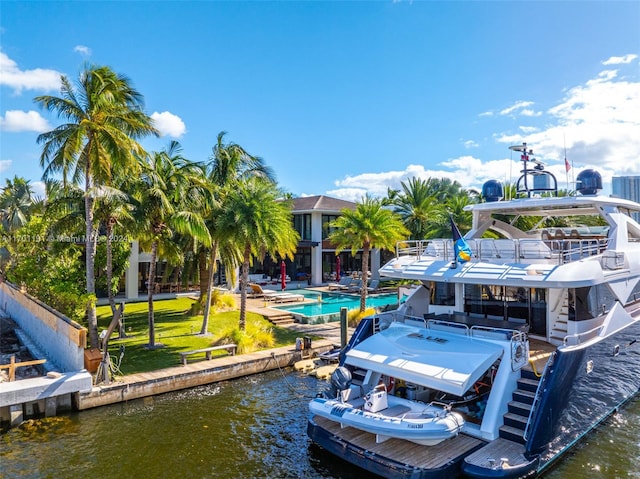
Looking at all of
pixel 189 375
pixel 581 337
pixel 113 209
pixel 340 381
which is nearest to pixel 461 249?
pixel 581 337

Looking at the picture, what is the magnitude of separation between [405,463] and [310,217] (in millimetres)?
30602

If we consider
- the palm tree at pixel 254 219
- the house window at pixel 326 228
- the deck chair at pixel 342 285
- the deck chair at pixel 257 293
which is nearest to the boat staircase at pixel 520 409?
the palm tree at pixel 254 219

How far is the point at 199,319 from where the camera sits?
904 inches

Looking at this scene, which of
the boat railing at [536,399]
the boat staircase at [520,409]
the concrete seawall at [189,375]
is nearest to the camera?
the boat railing at [536,399]

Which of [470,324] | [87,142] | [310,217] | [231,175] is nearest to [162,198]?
[87,142]

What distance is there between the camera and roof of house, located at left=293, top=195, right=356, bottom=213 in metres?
37.4

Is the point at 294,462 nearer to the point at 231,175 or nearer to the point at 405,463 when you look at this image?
the point at 405,463

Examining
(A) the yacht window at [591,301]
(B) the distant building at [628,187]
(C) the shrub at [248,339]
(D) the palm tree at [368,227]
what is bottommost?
(C) the shrub at [248,339]

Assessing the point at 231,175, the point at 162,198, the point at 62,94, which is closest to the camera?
the point at 62,94

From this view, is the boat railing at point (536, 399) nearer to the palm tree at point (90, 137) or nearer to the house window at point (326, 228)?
→ the palm tree at point (90, 137)

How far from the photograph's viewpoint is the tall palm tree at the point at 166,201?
16.3m

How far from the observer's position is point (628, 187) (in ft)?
71.1

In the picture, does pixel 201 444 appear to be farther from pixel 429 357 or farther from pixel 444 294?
pixel 444 294

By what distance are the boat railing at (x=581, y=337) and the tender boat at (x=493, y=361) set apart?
4 cm
